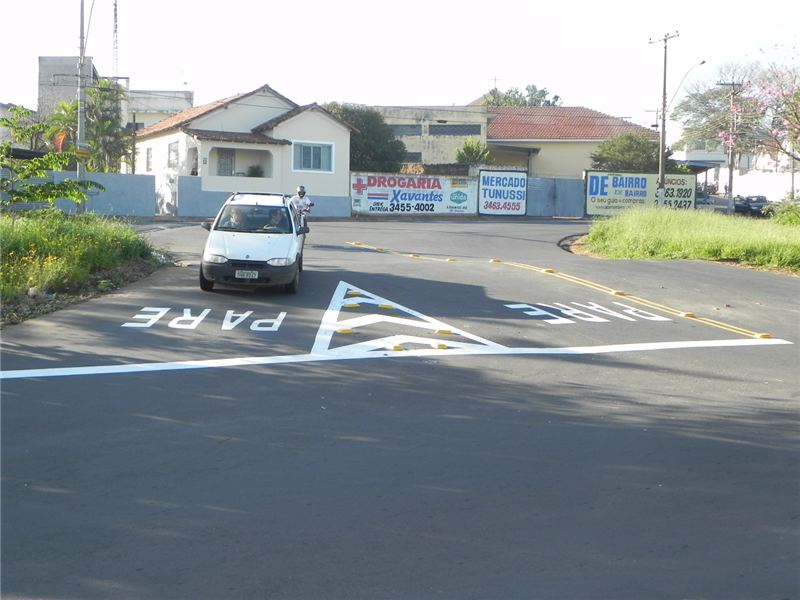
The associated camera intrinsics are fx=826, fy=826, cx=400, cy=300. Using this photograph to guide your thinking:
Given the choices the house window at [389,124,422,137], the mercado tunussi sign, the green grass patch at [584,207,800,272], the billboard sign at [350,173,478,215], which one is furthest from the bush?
the house window at [389,124,422,137]

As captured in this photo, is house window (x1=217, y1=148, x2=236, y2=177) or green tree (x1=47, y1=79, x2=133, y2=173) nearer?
house window (x1=217, y1=148, x2=236, y2=177)

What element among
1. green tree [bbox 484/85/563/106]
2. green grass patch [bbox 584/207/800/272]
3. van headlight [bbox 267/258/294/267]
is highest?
green tree [bbox 484/85/563/106]

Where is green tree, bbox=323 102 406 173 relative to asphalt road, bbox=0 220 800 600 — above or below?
above

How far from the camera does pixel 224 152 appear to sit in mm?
41188

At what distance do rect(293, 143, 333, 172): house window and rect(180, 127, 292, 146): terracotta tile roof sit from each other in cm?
102

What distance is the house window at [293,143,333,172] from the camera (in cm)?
4200

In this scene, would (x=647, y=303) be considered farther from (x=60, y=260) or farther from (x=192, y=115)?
(x=192, y=115)

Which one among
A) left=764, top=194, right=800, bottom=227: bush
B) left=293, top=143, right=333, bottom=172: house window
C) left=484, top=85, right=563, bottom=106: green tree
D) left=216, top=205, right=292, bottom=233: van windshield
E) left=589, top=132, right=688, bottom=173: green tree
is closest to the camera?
left=216, top=205, right=292, bottom=233: van windshield

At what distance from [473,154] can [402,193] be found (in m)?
12.6

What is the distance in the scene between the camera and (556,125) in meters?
61.4

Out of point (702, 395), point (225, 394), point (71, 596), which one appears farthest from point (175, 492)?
point (702, 395)

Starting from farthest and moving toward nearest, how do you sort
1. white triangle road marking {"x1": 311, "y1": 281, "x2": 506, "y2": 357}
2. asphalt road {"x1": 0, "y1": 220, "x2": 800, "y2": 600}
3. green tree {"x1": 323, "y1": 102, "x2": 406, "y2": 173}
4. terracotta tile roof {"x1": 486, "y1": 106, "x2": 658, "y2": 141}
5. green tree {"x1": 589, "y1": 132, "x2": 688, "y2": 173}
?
1. terracotta tile roof {"x1": 486, "y1": 106, "x2": 658, "y2": 141}
2. green tree {"x1": 589, "y1": 132, "x2": 688, "y2": 173}
3. green tree {"x1": 323, "y1": 102, "x2": 406, "y2": 173}
4. white triangle road marking {"x1": 311, "y1": 281, "x2": 506, "y2": 357}
5. asphalt road {"x1": 0, "y1": 220, "x2": 800, "y2": 600}

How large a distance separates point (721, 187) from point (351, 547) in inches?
3851

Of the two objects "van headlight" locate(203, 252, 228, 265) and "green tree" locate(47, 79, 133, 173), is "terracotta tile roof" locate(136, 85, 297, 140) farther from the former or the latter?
"van headlight" locate(203, 252, 228, 265)
